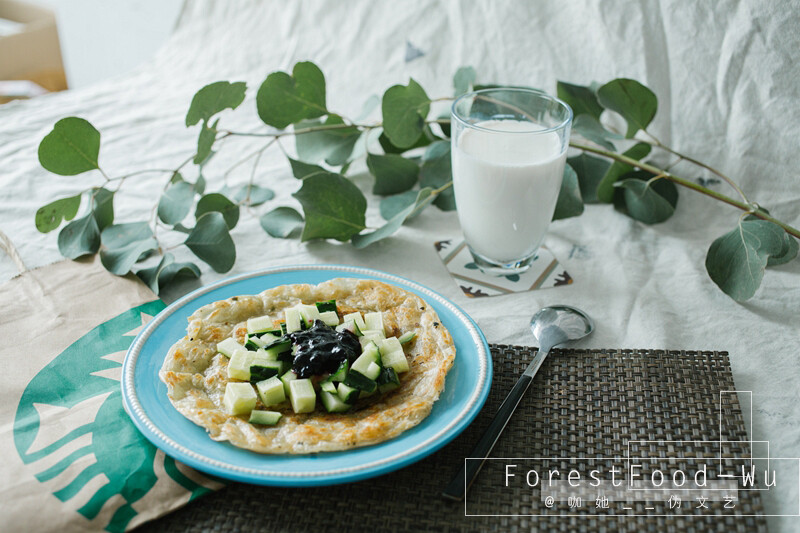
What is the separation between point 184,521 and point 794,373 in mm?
999

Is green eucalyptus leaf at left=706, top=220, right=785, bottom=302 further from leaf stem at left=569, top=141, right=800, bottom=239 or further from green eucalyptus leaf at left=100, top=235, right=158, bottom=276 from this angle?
green eucalyptus leaf at left=100, top=235, right=158, bottom=276

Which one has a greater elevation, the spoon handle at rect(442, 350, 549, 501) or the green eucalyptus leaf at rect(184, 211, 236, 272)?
the spoon handle at rect(442, 350, 549, 501)

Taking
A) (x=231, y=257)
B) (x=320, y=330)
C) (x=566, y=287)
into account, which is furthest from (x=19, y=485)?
(x=566, y=287)

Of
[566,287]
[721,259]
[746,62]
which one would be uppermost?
[746,62]

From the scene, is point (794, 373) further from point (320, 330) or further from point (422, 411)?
point (320, 330)

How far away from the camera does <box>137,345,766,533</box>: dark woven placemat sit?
34.6 inches

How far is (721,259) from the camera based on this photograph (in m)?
1.33

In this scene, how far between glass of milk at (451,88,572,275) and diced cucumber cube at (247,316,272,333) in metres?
0.49

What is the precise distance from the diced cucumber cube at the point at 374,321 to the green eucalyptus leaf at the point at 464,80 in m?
0.85

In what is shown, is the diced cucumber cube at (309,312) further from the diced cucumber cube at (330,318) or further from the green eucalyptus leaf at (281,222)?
the green eucalyptus leaf at (281,222)

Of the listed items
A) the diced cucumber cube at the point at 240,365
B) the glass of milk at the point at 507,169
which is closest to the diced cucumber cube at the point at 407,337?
the diced cucumber cube at the point at 240,365

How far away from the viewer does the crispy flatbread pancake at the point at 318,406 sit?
0.90 m

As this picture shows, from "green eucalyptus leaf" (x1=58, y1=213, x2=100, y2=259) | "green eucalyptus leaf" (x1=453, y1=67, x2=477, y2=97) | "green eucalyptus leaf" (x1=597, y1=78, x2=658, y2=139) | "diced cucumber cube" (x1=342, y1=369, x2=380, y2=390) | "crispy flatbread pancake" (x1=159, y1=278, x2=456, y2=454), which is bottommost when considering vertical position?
"green eucalyptus leaf" (x1=58, y1=213, x2=100, y2=259)

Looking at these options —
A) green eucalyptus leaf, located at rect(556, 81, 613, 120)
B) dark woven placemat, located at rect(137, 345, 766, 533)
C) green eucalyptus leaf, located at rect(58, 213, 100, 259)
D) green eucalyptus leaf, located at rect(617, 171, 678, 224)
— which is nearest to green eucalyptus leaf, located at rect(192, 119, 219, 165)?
green eucalyptus leaf, located at rect(58, 213, 100, 259)
